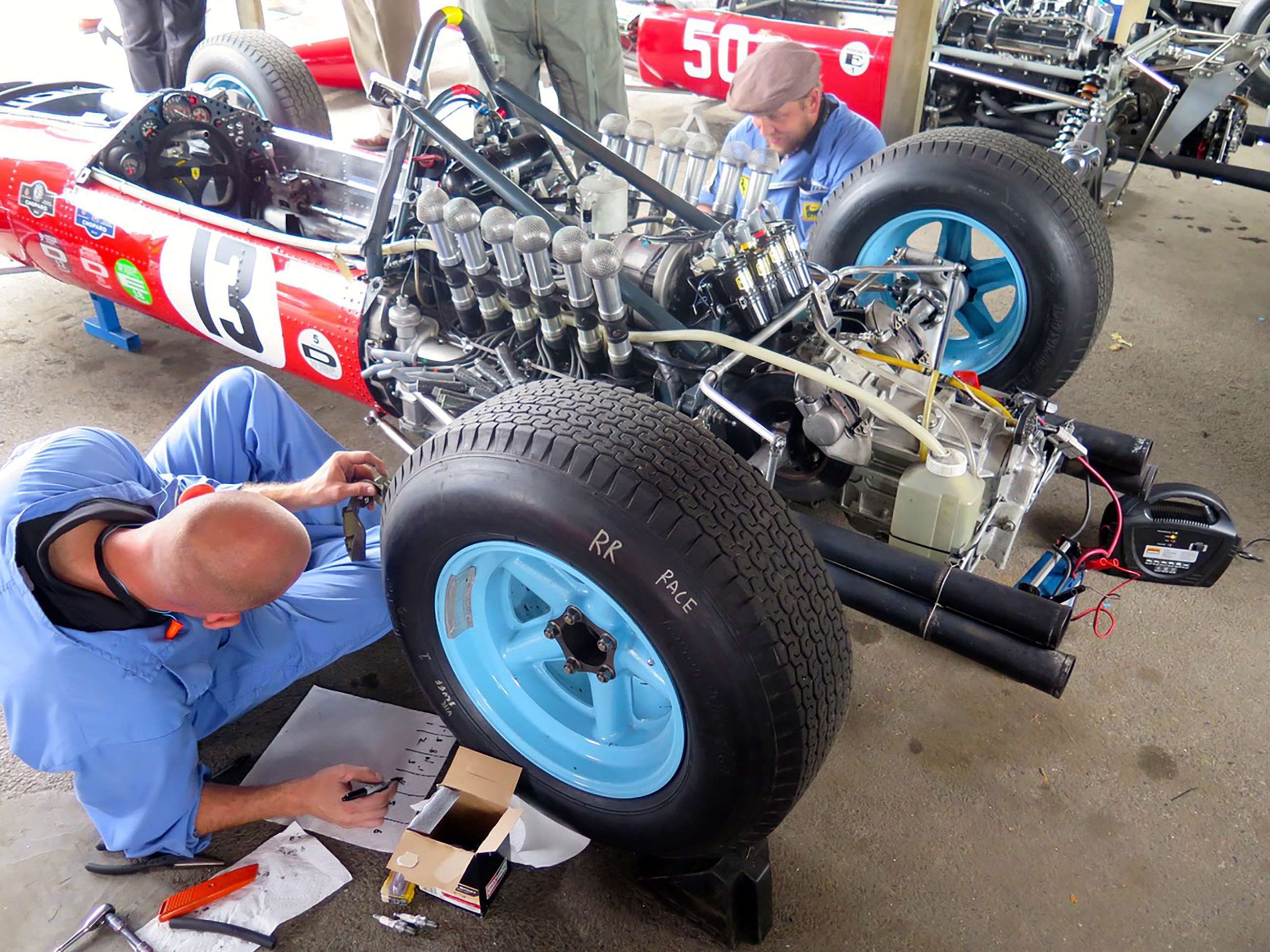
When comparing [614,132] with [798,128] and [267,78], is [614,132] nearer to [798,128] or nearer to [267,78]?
[798,128]

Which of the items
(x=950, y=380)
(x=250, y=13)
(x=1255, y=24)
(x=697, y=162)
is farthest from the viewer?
(x=250, y=13)

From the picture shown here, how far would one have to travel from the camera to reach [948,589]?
2.01m

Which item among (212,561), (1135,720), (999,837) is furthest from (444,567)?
(1135,720)

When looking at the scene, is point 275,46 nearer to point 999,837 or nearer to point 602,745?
point 602,745

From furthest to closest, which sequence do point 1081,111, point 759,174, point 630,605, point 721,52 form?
point 721,52 → point 1081,111 → point 759,174 → point 630,605

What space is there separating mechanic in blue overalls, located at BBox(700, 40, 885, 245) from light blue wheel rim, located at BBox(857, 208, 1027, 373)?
32cm

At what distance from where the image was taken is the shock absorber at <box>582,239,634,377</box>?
191 cm

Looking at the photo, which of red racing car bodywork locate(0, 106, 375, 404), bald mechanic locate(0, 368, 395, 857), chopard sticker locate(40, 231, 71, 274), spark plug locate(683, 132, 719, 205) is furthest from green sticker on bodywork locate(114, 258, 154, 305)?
spark plug locate(683, 132, 719, 205)

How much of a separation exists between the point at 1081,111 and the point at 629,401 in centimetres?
405

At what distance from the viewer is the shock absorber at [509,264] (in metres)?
2.02

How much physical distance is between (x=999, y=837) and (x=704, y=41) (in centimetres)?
Answer: 551

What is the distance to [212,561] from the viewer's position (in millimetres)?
1590

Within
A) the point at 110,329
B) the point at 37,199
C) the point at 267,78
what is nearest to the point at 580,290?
the point at 37,199

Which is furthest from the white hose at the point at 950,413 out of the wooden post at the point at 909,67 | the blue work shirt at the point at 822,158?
the wooden post at the point at 909,67
